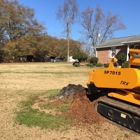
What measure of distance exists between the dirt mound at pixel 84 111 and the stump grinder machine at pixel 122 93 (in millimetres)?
176

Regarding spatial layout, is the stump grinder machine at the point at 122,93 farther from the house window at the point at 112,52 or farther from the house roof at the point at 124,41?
the house window at the point at 112,52

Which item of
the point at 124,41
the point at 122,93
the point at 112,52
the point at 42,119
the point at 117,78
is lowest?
the point at 42,119

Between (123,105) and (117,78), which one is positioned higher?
(117,78)

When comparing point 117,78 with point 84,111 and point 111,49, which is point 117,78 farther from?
point 111,49

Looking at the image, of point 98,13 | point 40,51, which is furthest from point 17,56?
point 98,13

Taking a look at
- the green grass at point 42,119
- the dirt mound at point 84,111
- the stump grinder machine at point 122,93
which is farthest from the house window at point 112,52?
the stump grinder machine at point 122,93

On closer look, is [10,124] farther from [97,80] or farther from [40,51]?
[40,51]

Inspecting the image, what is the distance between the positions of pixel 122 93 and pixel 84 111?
3.80 feet

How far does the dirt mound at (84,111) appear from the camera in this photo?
165 inches

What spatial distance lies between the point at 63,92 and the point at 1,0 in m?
37.4

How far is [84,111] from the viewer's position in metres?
4.49

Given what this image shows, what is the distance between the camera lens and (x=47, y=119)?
427 centimetres

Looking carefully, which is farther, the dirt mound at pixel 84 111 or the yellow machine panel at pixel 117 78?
the dirt mound at pixel 84 111

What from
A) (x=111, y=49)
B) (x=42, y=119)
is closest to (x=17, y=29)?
(x=111, y=49)
